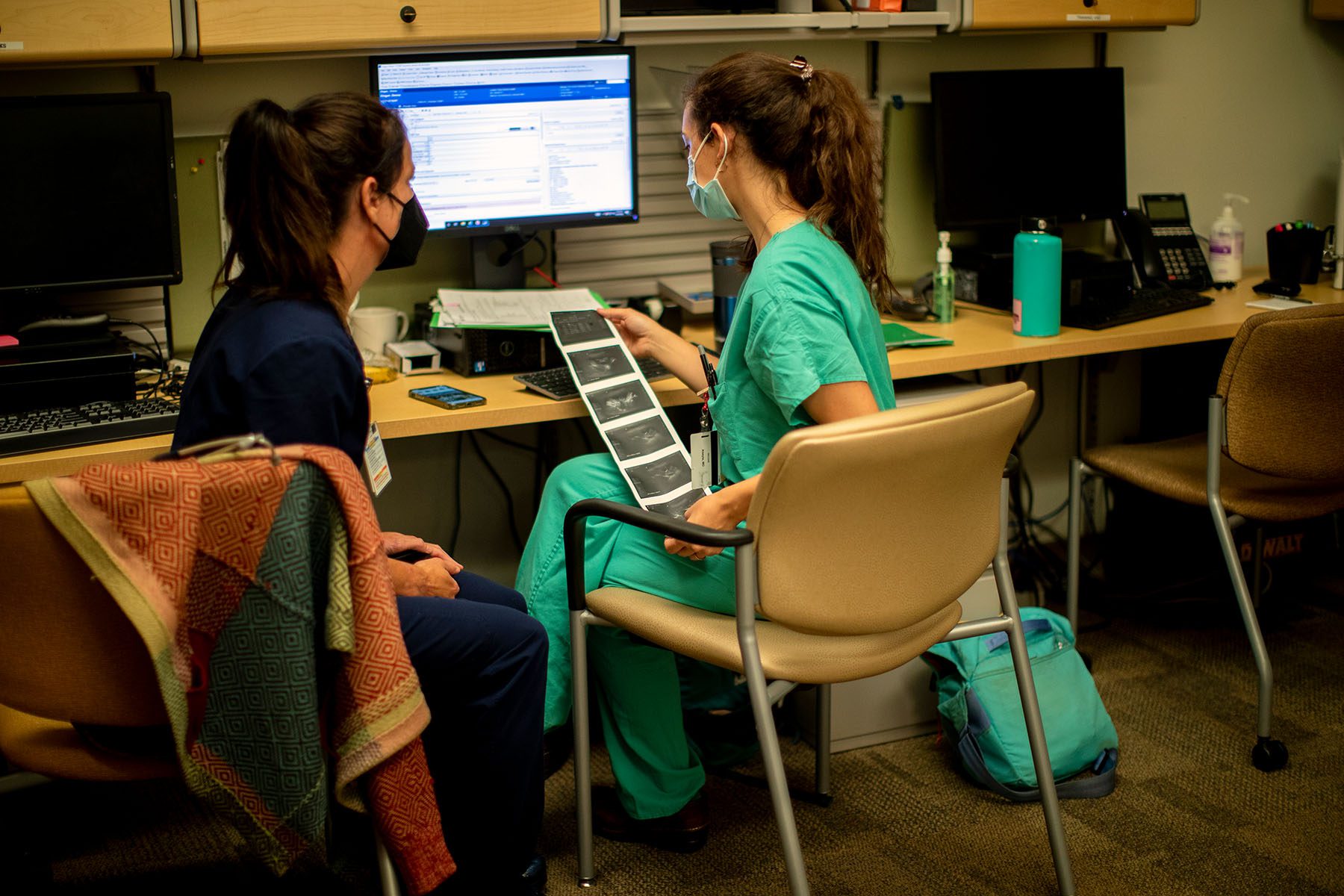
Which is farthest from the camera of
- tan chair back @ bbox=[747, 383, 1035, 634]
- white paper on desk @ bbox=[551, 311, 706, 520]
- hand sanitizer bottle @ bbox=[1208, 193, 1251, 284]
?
hand sanitizer bottle @ bbox=[1208, 193, 1251, 284]

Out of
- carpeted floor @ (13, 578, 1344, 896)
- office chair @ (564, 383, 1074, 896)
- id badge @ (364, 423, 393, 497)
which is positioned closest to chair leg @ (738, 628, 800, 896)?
office chair @ (564, 383, 1074, 896)

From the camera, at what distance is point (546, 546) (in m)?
2.05

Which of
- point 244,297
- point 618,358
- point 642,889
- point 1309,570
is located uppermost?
point 244,297

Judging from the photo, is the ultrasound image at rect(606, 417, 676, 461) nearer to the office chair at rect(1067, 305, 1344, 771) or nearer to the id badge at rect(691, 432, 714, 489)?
the id badge at rect(691, 432, 714, 489)

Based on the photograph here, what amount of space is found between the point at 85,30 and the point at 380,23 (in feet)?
1.61

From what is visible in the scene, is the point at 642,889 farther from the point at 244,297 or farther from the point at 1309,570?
the point at 1309,570

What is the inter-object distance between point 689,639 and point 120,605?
0.76 meters

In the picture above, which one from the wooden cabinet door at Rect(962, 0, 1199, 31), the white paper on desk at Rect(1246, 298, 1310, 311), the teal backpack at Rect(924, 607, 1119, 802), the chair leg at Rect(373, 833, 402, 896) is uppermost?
the wooden cabinet door at Rect(962, 0, 1199, 31)

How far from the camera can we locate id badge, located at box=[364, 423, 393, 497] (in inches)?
74.0

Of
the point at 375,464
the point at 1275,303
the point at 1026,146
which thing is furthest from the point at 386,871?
the point at 1275,303

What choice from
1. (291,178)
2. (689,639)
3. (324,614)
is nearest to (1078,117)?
(689,639)

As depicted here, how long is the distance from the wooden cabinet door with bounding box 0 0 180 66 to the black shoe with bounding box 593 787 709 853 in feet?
4.99

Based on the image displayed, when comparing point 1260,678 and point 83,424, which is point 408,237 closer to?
point 83,424

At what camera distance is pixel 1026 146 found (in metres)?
2.92
